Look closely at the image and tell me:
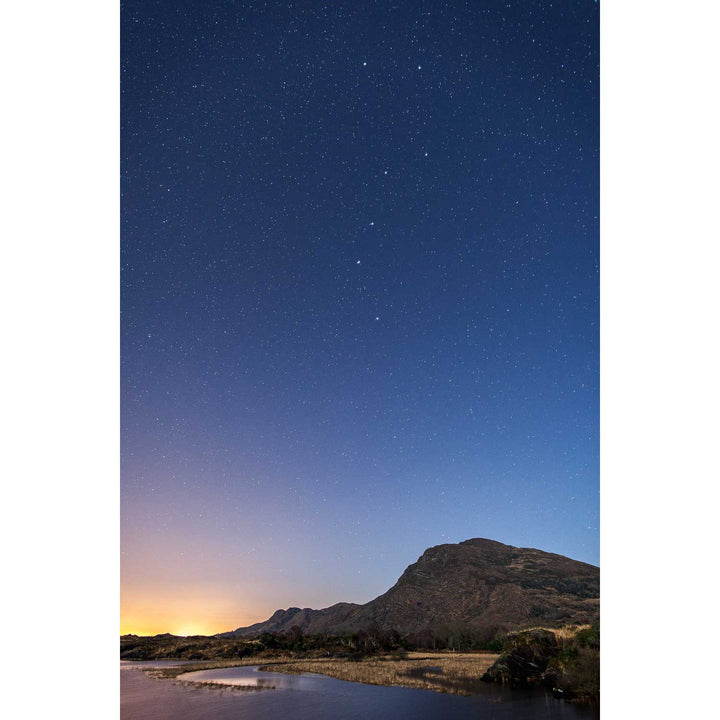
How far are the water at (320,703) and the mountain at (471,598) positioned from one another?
43cm

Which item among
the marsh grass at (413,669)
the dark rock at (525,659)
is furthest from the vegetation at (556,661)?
the marsh grass at (413,669)

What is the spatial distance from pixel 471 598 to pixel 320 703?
1079 millimetres

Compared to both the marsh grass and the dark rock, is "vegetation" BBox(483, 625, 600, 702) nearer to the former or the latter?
the dark rock

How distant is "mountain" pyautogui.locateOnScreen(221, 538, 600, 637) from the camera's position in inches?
153

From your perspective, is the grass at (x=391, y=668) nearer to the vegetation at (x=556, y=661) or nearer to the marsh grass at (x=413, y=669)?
the marsh grass at (x=413, y=669)

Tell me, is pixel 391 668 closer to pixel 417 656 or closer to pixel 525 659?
pixel 417 656

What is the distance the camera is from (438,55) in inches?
160

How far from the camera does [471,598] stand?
3.97 m

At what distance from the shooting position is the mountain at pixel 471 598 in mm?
3877

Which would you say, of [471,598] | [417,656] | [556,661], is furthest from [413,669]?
[556,661]
